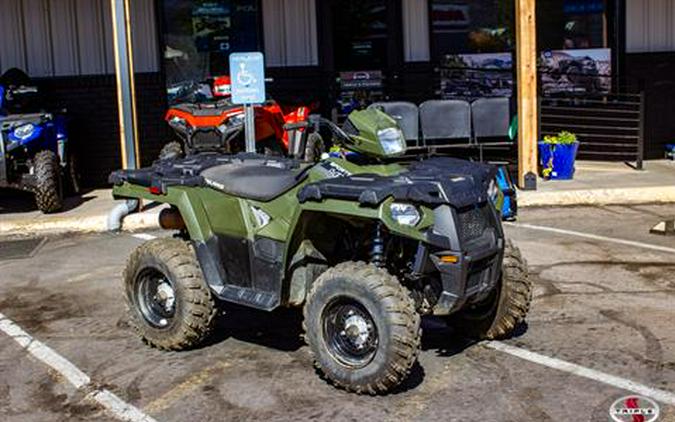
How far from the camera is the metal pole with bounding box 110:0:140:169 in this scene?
10.5 meters

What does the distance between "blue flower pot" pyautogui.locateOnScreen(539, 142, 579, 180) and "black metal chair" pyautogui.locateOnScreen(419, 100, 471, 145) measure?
1028mm

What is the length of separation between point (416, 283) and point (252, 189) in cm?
115

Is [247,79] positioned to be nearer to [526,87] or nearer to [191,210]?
[526,87]

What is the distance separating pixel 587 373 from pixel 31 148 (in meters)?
8.43

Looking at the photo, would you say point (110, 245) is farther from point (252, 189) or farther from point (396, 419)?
point (396, 419)

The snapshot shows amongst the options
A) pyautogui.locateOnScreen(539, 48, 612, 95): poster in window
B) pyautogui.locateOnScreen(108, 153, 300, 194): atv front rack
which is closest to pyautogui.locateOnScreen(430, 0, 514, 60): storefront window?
pyautogui.locateOnScreen(539, 48, 612, 95): poster in window

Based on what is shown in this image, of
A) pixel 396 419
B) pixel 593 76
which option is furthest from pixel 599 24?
pixel 396 419

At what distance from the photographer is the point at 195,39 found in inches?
538

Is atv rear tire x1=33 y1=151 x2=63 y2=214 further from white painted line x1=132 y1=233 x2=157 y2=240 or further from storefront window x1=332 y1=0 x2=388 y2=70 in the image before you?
storefront window x1=332 y1=0 x2=388 y2=70

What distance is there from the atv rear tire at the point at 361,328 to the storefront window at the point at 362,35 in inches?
371

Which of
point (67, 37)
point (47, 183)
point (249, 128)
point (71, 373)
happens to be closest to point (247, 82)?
point (249, 128)

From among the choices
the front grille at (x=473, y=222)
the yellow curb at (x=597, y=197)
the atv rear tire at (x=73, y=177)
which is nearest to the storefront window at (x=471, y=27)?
the yellow curb at (x=597, y=197)

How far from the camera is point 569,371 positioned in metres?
5.21

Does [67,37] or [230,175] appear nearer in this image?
[230,175]
